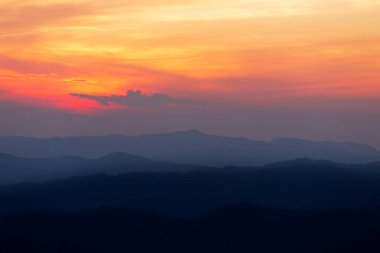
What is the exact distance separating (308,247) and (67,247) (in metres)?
56.0

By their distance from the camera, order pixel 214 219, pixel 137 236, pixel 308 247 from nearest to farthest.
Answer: pixel 308 247
pixel 137 236
pixel 214 219

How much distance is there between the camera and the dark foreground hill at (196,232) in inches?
5999

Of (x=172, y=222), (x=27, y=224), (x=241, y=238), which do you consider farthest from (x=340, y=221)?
(x=27, y=224)

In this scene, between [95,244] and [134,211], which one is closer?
[95,244]

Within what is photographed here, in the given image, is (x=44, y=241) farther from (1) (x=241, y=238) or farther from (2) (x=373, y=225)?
(2) (x=373, y=225)

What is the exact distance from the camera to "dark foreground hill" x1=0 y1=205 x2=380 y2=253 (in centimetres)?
15238

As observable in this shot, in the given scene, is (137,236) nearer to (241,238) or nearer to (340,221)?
(241,238)

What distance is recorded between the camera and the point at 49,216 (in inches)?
7096

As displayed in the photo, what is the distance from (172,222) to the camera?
568ft

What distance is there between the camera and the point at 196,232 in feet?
544

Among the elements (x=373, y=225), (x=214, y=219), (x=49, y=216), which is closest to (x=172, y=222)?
(x=214, y=219)

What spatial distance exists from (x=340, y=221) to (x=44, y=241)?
7316 cm

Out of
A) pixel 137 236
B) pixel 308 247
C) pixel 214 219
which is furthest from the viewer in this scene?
pixel 214 219

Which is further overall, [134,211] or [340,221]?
[134,211]
